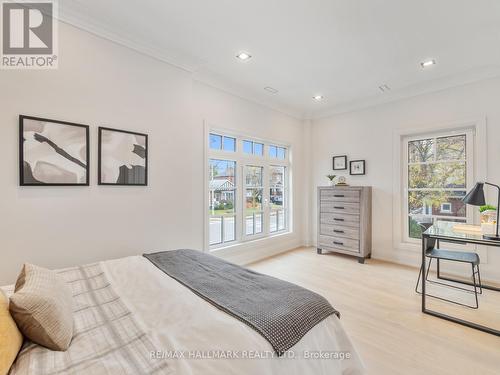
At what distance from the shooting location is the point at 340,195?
13.6 feet

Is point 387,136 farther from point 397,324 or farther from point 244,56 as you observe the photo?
point 397,324

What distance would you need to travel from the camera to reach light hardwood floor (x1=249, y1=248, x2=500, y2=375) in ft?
5.62

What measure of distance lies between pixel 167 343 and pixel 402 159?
13.6 ft

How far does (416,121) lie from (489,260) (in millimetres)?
2107

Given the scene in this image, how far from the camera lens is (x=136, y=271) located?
175cm

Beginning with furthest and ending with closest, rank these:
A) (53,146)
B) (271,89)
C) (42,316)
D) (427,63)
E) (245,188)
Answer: (245,188) < (271,89) < (427,63) < (53,146) < (42,316)

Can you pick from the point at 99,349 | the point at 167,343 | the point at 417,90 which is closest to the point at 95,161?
the point at 99,349

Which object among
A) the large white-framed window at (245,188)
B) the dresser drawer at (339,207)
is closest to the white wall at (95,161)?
the large white-framed window at (245,188)

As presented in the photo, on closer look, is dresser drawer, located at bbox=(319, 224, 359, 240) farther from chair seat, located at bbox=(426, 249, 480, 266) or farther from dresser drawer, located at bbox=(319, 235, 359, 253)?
chair seat, located at bbox=(426, 249, 480, 266)

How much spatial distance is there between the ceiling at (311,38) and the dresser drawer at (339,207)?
1858 millimetres

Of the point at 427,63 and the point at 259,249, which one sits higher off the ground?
the point at 427,63

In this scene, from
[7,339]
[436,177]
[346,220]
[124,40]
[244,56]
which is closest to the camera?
[7,339]

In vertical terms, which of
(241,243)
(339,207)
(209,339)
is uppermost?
(339,207)

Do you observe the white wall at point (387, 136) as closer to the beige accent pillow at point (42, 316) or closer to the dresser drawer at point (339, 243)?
the dresser drawer at point (339, 243)
